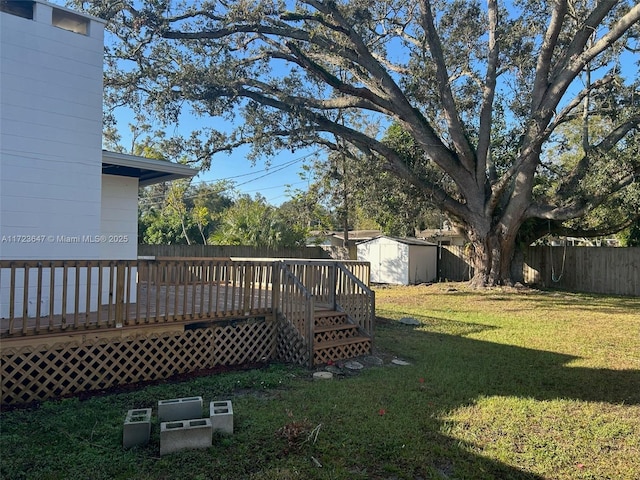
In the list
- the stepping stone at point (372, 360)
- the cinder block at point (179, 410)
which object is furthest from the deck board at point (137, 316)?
the stepping stone at point (372, 360)

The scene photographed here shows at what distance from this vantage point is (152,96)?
499 inches

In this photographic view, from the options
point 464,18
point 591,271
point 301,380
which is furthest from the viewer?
point 591,271

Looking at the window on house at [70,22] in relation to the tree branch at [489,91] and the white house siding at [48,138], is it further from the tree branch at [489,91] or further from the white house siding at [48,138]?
the tree branch at [489,91]

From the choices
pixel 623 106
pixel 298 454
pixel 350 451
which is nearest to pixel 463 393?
pixel 350 451

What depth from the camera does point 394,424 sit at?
3.87 metres

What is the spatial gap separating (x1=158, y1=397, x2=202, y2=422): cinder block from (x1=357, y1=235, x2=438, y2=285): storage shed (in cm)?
1629

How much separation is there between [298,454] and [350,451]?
40 centimetres

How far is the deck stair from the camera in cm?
601

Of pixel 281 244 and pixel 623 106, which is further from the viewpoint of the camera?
pixel 281 244

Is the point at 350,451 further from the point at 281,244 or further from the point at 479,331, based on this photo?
the point at 281,244

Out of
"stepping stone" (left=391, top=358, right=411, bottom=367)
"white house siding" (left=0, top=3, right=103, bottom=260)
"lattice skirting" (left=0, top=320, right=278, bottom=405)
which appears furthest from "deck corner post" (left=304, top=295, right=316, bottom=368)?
"white house siding" (left=0, top=3, right=103, bottom=260)

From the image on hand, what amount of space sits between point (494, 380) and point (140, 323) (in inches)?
168

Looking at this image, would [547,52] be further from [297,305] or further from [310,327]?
[310,327]

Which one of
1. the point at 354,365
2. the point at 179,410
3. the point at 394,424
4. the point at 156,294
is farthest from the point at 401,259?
the point at 179,410
